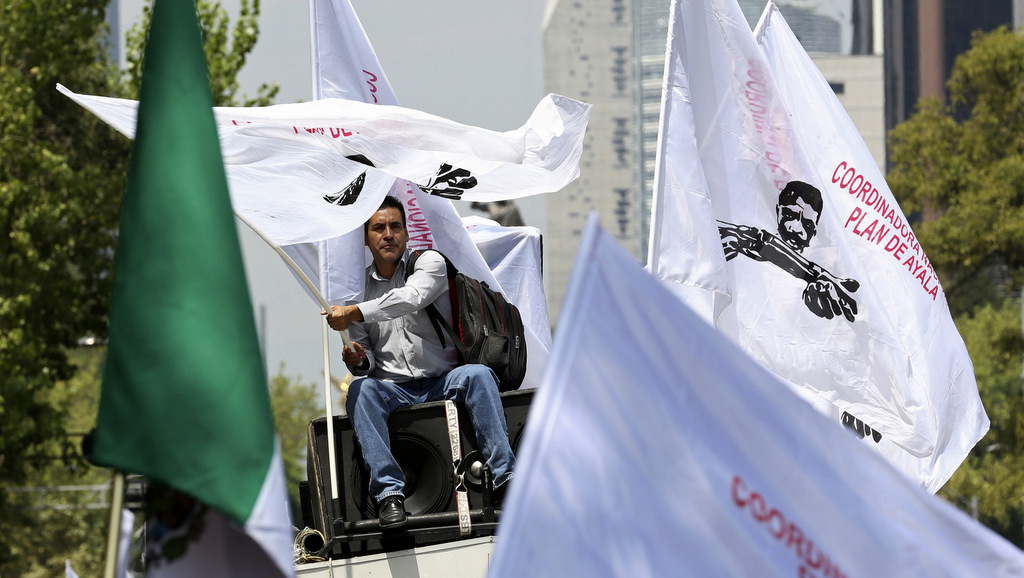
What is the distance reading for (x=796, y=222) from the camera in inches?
319

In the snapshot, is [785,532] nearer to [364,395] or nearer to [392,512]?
[392,512]

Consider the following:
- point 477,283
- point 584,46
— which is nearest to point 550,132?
point 477,283

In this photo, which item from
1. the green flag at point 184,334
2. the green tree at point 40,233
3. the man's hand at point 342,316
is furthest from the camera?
the green tree at point 40,233

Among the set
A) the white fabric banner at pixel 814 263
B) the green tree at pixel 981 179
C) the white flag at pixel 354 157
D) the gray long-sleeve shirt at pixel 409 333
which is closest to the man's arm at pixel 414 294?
the gray long-sleeve shirt at pixel 409 333

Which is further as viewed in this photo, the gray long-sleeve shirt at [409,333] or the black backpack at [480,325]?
the black backpack at [480,325]

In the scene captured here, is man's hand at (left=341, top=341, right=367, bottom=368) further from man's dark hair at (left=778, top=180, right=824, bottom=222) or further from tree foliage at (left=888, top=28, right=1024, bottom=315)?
tree foliage at (left=888, top=28, right=1024, bottom=315)

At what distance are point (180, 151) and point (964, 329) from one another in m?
25.9

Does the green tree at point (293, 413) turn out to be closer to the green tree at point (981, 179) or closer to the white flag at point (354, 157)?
the green tree at point (981, 179)

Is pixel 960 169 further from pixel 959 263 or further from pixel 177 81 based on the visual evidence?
pixel 177 81

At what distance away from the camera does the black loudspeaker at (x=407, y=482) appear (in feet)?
21.7

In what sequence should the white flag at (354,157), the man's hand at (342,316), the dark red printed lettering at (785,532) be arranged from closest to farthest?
the dark red printed lettering at (785,532) < the man's hand at (342,316) < the white flag at (354,157)

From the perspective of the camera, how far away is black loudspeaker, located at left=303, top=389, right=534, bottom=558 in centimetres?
662

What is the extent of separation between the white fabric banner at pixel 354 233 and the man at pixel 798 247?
117cm

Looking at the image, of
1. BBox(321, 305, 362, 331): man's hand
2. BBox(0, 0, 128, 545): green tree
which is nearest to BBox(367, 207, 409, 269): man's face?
BBox(321, 305, 362, 331): man's hand
